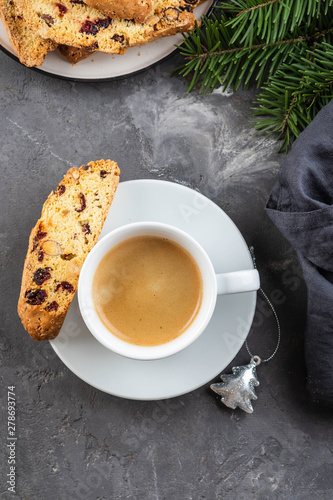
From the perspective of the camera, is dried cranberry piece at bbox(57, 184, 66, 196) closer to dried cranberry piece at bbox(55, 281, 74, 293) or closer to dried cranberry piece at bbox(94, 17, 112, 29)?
dried cranberry piece at bbox(55, 281, 74, 293)

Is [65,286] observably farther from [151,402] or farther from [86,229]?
[151,402]

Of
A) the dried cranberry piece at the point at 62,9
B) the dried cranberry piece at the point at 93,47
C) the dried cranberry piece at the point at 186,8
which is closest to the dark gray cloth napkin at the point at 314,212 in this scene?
the dried cranberry piece at the point at 186,8

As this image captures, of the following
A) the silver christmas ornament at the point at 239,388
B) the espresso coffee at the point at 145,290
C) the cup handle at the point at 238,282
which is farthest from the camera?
the silver christmas ornament at the point at 239,388

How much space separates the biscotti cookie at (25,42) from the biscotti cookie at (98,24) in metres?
0.03

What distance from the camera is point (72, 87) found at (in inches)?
51.8

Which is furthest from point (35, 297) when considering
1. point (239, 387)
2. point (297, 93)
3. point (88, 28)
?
point (297, 93)

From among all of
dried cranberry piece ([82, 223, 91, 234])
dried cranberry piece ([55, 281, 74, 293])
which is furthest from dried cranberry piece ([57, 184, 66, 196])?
dried cranberry piece ([55, 281, 74, 293])

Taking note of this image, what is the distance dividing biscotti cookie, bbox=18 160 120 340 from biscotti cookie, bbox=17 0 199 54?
306 millimetres

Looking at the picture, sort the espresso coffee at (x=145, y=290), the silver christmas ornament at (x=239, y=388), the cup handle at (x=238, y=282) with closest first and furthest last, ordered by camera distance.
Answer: the cup handle at (x=238, y=282) → the espresso coffee at (x=145, y=290) → the silver christmas ornament at (x=239, y=388)

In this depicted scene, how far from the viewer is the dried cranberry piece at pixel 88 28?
1188 millimetres

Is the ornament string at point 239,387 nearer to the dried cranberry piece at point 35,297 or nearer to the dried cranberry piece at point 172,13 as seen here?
the dried cranberry piece at point 35,297

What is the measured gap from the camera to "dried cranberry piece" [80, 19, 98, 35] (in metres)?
1.19

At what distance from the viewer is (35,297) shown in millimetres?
1130

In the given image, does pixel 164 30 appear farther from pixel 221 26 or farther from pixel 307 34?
pixel 307 34
